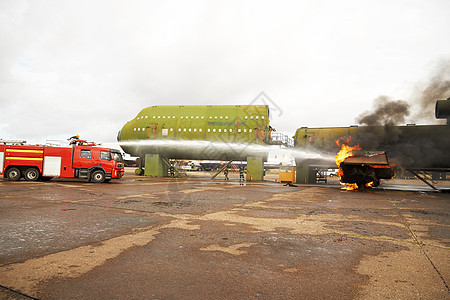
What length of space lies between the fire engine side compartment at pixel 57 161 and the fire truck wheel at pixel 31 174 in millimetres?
770

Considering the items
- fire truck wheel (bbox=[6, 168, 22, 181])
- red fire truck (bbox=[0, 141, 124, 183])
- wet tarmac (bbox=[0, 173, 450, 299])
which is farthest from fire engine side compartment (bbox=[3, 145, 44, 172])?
wet tarmac (bbox=[0, 173, 450, 299])

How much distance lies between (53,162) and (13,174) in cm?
282

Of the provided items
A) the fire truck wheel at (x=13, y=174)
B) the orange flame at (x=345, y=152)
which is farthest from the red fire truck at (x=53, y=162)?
the orange flame at (x=345, y=152)

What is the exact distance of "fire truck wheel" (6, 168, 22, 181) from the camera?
18.6 metres

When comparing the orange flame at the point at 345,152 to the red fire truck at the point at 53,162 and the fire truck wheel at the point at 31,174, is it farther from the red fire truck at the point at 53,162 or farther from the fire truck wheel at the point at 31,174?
the fire truck wheel at the point at 31,174

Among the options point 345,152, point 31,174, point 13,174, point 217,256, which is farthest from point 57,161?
point 345,152

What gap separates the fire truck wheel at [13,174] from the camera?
18.6m

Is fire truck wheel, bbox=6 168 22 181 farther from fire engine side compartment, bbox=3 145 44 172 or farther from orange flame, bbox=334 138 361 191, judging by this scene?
orange flame, bbox=334 138 361 191

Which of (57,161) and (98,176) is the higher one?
(57,161)

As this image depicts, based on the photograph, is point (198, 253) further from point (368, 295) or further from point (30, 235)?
point (30, 235)

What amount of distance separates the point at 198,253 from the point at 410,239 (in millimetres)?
4526

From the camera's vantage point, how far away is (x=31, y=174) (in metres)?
19.0

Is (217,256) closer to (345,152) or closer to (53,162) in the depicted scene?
(345,152)

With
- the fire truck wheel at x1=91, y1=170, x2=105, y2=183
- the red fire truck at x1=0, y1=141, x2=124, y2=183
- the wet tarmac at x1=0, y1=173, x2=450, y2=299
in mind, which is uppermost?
the red fire truck at x1=0, y1=141, x2=124, y2=183
